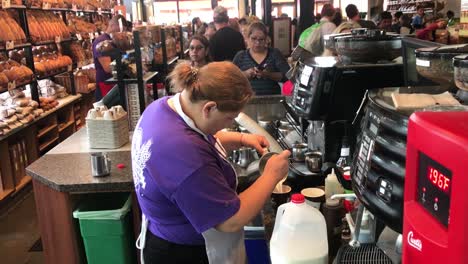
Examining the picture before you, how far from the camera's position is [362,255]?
4.34 ft

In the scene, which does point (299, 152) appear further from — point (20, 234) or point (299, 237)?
point (20, 234)

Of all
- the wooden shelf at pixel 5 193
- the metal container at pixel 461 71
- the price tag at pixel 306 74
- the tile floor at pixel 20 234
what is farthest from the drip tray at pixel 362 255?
the wooden shelf at pixel 5 193

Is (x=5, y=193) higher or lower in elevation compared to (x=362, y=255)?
lower

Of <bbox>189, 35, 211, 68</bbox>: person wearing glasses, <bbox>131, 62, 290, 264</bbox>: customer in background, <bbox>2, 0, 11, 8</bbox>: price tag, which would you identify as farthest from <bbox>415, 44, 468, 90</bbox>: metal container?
<bbox>2, 0, 11, 8</bbox>: price tag

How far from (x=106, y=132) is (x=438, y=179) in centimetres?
258

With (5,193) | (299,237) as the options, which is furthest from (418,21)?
(299,237)

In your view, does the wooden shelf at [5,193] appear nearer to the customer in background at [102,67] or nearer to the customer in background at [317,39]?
→ the customer in background at [102,67]

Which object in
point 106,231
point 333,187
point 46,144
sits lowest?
point 46,144

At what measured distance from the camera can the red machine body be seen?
723mm

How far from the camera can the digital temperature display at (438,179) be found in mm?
772

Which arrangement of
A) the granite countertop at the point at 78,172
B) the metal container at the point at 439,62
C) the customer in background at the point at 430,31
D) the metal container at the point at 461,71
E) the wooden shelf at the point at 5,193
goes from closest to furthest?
the metal container at the point at 461,71, the metal container at the point at 439,62, the granite countertop at the point at 78,172, the wooden shelf at the point at 5,193, the customer in background at the point at 430,31

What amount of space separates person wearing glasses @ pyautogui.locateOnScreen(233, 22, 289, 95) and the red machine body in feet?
11.1

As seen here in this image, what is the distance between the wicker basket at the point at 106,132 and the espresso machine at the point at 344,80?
1.34m

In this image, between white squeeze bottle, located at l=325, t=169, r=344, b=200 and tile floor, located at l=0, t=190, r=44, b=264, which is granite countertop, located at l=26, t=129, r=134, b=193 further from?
tile floor, located at l=0, t=190, r=44, b=264
